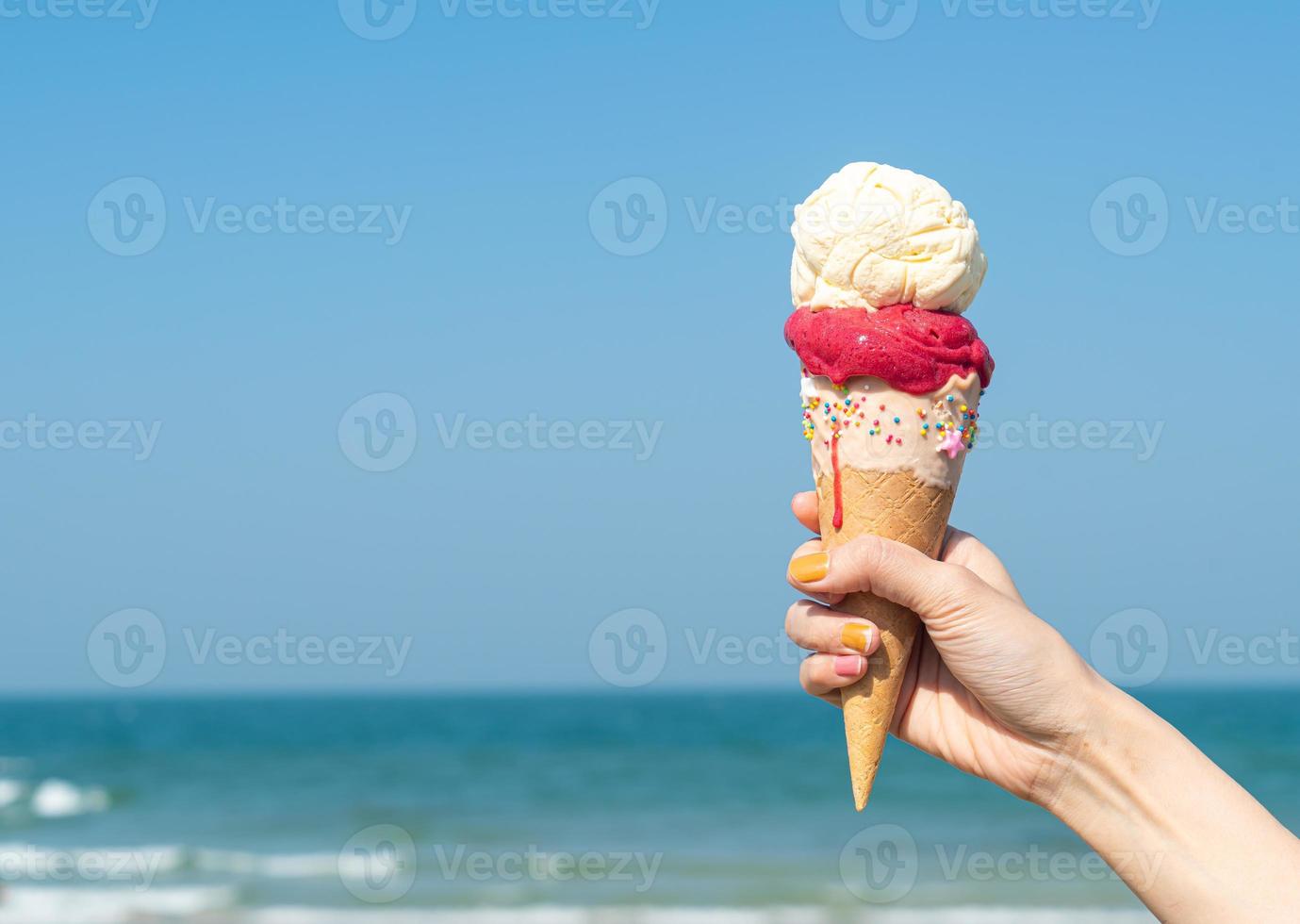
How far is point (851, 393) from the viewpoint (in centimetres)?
338

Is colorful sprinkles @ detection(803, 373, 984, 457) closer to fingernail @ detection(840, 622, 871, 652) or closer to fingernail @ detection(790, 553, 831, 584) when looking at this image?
fingernail @ detection(790, 553, 831, 584)

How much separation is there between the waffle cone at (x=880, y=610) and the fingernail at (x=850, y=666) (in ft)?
0.27

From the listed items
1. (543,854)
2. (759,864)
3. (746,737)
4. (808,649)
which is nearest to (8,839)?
(543,854)

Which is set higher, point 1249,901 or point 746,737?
point 1249,901

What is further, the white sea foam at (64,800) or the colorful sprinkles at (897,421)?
the white sea foam at (64,800)

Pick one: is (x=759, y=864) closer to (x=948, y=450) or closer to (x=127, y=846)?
(x=127, y=846)

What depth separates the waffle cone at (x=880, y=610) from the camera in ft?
11.1

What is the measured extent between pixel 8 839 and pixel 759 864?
10.2m

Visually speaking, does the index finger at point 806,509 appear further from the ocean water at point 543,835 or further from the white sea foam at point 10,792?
the white sea foam at point 10,792

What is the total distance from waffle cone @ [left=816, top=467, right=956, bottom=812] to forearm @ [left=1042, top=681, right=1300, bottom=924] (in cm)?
48

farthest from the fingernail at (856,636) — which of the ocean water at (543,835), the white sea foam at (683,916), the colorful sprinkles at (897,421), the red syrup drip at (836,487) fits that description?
the ocean water at (543,835)

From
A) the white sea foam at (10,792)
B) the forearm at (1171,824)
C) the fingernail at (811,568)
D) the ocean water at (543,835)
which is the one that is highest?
the fingernail at (811,568)

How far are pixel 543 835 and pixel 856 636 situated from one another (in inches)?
579

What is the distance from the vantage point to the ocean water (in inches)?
481
